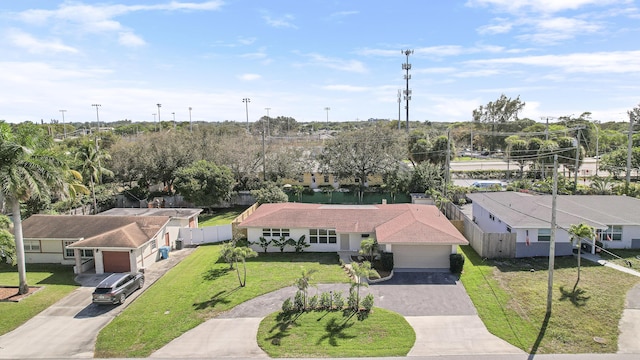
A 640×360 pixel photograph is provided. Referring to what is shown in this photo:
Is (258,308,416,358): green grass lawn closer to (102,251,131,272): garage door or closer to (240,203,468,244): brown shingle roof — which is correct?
(240,203,468,244): brown shingle roof

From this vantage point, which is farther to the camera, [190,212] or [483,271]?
[190,212]

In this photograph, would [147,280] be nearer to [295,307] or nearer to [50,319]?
[50,319]

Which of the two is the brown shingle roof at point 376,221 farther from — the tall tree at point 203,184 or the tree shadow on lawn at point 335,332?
the tall tree at point 203,184

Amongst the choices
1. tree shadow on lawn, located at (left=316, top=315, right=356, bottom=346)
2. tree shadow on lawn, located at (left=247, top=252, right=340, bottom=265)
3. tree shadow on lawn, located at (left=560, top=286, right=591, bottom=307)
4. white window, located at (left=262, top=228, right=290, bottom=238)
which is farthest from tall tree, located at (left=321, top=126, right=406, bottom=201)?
tree shadow on lawn, located at (left=316, top=315, right=356, bottom=346)

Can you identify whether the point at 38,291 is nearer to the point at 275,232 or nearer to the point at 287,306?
the point at 275,232

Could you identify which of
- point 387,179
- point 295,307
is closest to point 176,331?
point 295,307

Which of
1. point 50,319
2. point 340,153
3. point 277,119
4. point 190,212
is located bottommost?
point 50,319

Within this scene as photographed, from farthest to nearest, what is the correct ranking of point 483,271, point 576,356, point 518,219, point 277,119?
point 277,119
point 518,219
point 483,271
point 576,356
